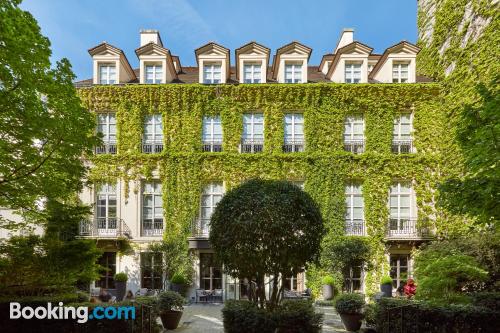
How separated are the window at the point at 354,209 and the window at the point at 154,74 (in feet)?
41.6

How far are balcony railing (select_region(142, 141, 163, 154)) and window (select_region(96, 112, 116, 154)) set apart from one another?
173cm

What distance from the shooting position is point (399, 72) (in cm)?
2230

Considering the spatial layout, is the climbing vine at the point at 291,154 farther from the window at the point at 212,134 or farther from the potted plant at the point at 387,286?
the potted plant at the point at 387,286

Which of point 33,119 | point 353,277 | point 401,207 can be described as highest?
point 33,119

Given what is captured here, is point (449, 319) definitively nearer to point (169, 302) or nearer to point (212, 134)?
point (169, 302)

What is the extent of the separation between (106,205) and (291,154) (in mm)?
10758

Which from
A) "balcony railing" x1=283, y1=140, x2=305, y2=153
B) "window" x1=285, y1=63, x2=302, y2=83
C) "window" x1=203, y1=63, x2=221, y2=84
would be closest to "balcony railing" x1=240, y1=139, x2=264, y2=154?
"balcony railing" x1=283, y1=140, x2=305, y2=153

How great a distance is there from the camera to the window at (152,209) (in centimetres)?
2086

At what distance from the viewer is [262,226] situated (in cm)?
968

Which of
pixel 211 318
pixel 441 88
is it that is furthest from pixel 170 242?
pixel 441 88

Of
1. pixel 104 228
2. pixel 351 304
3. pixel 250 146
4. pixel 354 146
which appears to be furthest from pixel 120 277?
pixel 354 146

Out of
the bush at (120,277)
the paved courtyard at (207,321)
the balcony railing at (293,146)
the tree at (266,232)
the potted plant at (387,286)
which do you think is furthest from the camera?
the balcony railing at (293,146)

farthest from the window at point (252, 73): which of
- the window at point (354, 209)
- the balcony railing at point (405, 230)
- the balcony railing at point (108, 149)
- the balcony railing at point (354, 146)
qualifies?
the balcony railing at point (405, 230)

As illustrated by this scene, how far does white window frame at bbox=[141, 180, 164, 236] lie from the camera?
68.4ft
